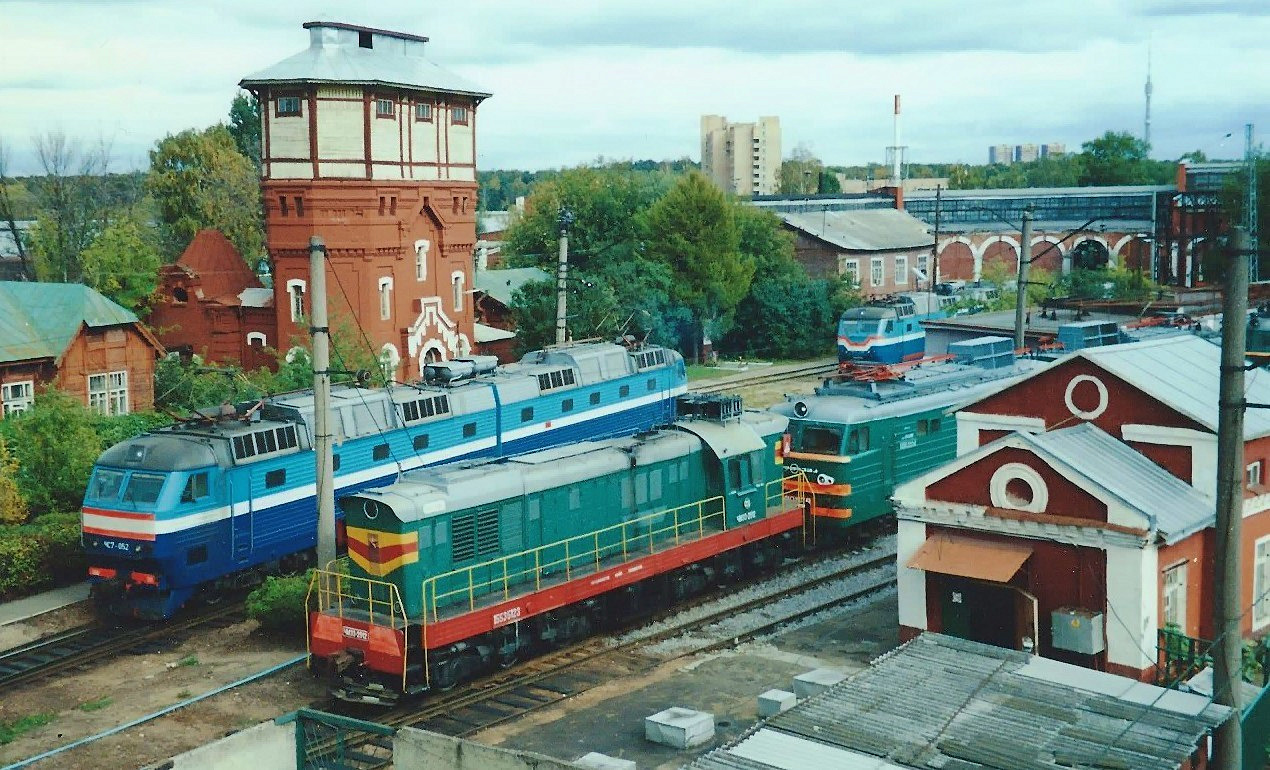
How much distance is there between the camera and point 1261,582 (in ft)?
71.5

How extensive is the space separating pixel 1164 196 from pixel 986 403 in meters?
66.4

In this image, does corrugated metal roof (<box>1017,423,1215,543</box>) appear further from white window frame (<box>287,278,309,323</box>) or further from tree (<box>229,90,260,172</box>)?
tree (<box>229,90,260,172</box>)

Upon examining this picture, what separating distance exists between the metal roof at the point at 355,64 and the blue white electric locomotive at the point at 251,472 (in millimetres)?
15621

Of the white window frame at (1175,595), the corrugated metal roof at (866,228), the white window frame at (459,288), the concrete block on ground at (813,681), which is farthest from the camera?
the corrugated metal roof at (866,228)

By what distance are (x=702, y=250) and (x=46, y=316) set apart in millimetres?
31910

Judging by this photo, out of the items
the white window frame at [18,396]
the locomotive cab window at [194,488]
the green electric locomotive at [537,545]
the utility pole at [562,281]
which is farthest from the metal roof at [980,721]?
the white window frame at [18,396]

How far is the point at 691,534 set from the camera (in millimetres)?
25375

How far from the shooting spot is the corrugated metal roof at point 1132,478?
1928 cm

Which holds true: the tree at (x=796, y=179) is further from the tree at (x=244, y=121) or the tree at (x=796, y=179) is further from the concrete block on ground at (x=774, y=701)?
the concrete block on ground at (x=774, y=701)

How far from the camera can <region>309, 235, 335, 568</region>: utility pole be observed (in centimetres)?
2114

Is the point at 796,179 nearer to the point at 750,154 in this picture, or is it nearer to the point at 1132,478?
the point at 750,154

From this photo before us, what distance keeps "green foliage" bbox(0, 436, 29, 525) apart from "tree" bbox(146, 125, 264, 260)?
45.2m

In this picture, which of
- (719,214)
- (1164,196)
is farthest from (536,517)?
(1164,196)

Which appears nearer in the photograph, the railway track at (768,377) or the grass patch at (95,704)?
the grass patch at (95,704)
